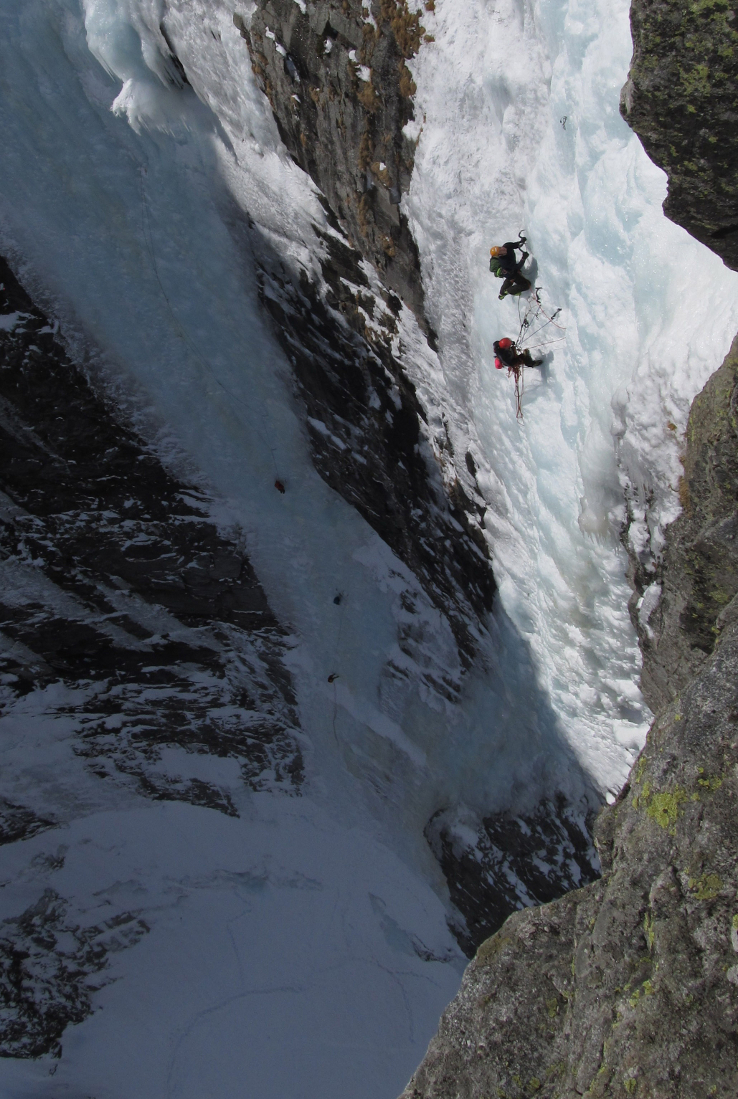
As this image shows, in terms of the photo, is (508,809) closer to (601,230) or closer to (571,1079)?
(571,1079)

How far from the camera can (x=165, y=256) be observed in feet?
42.9

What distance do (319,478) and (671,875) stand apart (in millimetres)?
11635

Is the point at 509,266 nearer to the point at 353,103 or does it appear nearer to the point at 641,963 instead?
the point at 353,103

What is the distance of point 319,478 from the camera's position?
51.5 ft

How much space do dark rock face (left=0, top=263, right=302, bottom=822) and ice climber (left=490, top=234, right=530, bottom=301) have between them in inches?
356

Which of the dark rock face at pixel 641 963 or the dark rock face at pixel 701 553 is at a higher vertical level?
the dark rock face at pixel 701 553

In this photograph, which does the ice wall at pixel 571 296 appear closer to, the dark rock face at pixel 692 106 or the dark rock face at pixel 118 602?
the dark rock face at pixel 692 106

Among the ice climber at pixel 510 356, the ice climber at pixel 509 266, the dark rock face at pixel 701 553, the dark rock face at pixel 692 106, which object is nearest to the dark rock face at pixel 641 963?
the dark rock face at pixel 701 553

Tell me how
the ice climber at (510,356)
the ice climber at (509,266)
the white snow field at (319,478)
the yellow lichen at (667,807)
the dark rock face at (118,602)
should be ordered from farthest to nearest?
1. the dark rock face at (118,602)
2. the ice climber at (510,356)
3. the ice climber at (509,266)
4. the white snow field at (319,478)
5. the yellow lichen at (667,807)

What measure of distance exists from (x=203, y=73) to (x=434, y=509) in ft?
28.2

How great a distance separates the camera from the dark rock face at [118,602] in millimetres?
14117

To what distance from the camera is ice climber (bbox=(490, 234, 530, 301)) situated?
27.0ft

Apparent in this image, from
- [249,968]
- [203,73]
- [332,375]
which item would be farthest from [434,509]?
[249,968]

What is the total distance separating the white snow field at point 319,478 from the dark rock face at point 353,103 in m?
0.42
